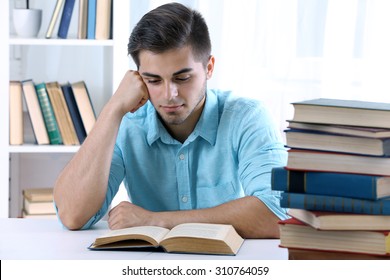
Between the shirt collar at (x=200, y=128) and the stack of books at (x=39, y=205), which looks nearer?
the shirt collar at (x=200, y=128)

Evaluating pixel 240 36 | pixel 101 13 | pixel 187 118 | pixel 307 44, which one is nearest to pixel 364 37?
pixel 307 44

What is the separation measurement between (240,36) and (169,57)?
135cm

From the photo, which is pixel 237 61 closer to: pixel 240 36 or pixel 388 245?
pixel 240 36

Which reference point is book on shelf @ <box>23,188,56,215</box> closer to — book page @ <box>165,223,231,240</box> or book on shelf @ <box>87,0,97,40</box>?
book on shelf @ <box>87,0,97,40</box>

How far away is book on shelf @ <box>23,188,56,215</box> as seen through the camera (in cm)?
327

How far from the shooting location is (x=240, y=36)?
3391 millimetres

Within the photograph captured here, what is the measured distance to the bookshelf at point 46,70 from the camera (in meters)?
3.17

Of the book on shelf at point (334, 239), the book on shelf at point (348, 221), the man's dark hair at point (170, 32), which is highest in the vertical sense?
the man's dark hair at point (170, 32)

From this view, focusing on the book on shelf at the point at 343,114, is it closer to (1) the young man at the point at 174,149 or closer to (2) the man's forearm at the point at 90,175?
(1) the young man at the point at 174,149

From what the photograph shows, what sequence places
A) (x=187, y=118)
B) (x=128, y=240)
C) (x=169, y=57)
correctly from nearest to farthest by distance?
(x=128, y=240)
(x=169, y=57)
(x=187, y=118)

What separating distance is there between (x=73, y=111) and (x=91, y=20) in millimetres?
377

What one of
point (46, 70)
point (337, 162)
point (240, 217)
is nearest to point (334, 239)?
point (337, 162)

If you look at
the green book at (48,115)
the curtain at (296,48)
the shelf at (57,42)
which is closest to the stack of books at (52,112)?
the green book at (48,115)

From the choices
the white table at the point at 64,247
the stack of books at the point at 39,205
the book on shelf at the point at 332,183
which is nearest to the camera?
the book on shelf at the point at 332,183
